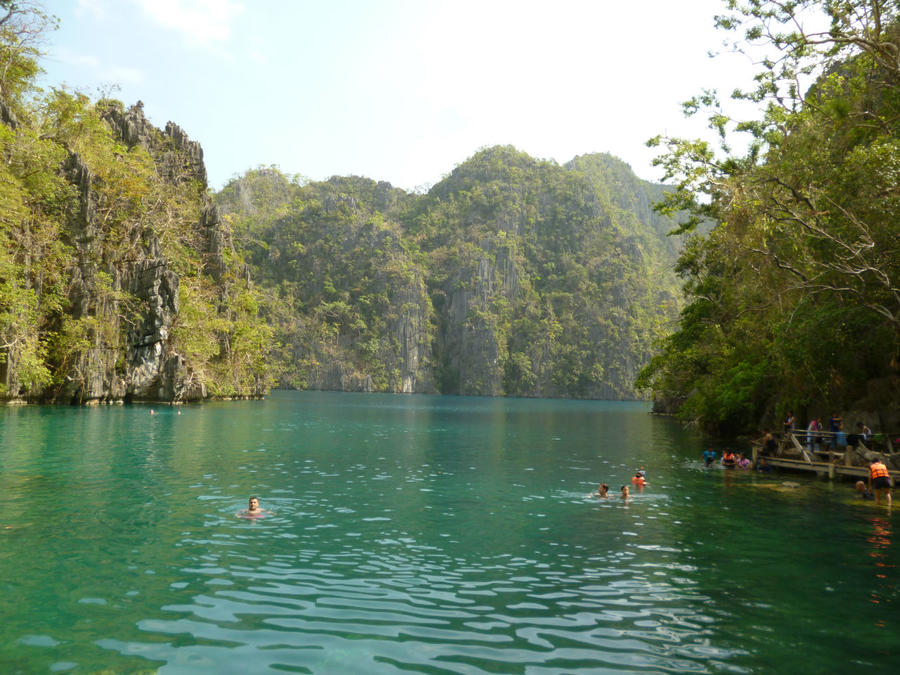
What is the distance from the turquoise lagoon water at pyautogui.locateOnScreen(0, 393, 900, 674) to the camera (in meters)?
8.05

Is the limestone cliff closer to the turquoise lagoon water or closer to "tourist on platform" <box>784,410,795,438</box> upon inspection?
the turquoise lagoon water

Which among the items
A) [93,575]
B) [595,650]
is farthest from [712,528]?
[93,575]

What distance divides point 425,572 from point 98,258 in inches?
2172

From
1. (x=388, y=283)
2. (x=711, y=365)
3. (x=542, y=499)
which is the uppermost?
(x=388, y=283)

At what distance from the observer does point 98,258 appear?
183ft

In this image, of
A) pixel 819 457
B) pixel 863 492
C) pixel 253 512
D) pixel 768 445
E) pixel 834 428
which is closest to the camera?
pixel 253 512

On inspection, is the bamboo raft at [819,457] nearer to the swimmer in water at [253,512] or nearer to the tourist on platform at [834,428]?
the tourist on platform at [834,428]

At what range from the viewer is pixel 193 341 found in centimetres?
6481

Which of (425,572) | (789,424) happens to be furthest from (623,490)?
(789,424)

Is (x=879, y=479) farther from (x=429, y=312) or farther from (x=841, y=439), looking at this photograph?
(x=429, y=312)

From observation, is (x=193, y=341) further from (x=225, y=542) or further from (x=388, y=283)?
(x=388, y=283)

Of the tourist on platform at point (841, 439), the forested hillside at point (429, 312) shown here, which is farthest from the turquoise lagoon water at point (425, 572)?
the forested hillside at point (429, 312)

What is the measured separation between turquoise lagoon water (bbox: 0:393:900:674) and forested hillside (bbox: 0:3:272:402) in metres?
29.2

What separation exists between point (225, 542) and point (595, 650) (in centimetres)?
853
